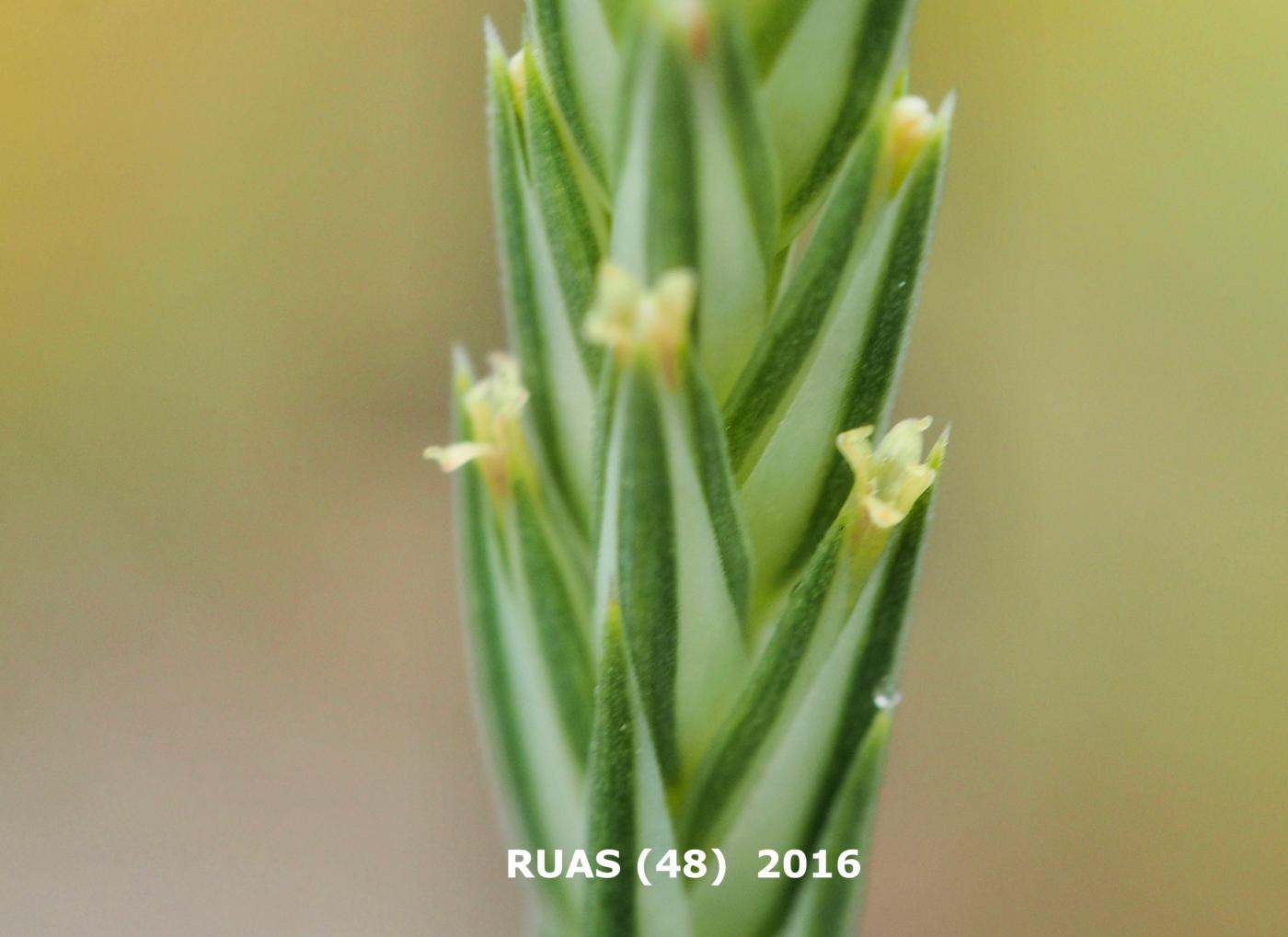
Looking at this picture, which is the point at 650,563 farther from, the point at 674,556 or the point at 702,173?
the point at 702,173

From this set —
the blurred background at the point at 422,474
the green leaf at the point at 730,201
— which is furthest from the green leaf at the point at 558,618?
the blurred background at the point at 422,474

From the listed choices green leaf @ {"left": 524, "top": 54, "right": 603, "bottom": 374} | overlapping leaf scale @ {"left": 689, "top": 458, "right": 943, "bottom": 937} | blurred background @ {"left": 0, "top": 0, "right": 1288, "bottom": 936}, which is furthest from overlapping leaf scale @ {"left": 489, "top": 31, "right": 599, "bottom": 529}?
blurred background @ {"left": 0, "top": 0, "right": 1288, "bottom": 936}

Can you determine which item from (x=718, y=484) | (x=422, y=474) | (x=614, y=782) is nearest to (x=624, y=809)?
(x=614, y=782)

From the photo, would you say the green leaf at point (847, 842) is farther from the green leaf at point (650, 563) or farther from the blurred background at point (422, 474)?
the blurred background at point (422, 474)

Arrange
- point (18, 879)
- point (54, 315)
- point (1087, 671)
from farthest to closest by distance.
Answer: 1. point (1087, 671)
2. point (54, 315)
3. point (18, 879)

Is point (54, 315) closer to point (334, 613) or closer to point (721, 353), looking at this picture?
point (334, 613)

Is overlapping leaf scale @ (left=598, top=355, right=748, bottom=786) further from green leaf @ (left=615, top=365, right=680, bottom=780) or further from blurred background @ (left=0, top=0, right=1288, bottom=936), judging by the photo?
blurred background @ (left=0, top=0, right=1288, bottom=936)

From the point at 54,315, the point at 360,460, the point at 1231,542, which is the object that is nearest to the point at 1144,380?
the point at 1231,542
